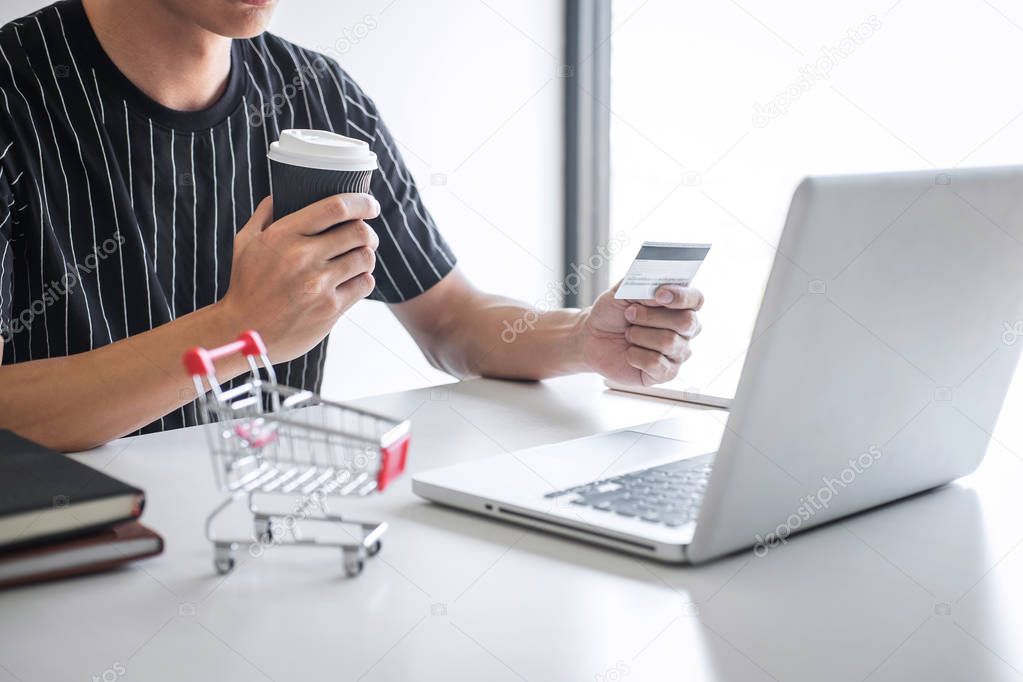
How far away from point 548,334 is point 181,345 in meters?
0.50

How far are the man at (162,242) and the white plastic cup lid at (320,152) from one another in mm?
174

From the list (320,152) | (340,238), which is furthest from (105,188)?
(320,152)

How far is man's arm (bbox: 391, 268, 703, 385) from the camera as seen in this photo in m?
1.27

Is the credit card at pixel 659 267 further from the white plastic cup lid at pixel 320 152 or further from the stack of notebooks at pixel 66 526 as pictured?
the stack of notebooks at pixel 66 526

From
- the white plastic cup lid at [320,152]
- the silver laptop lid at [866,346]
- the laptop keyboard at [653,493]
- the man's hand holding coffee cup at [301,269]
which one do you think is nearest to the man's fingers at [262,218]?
the man's hand holding coffee cup at [301,269]

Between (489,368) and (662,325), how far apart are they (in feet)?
0.97

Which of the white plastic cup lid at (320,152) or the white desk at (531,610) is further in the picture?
the white plastic cup lid at (320,152)

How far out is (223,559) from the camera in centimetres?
73

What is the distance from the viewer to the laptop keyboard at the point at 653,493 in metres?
0.80

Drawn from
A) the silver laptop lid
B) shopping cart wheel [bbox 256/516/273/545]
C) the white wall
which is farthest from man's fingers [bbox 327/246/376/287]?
the white wall

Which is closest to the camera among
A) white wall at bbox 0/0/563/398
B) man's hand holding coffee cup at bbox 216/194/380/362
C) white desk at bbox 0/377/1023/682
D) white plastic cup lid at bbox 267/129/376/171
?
white desk at bbox 0/377/1023/682

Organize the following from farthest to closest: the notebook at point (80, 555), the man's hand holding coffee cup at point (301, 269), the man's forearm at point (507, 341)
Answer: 1. the man's forearm at point (507, 341)
2. the man's hand holding coffee cup at point (301, 269)
3. the notebook at point (80, 555)

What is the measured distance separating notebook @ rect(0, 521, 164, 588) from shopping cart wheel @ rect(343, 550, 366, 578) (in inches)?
5.4

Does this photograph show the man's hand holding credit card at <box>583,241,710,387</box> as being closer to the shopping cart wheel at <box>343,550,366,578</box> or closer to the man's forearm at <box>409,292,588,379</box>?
the man's forearm at <box>409,292,588,379</box>
